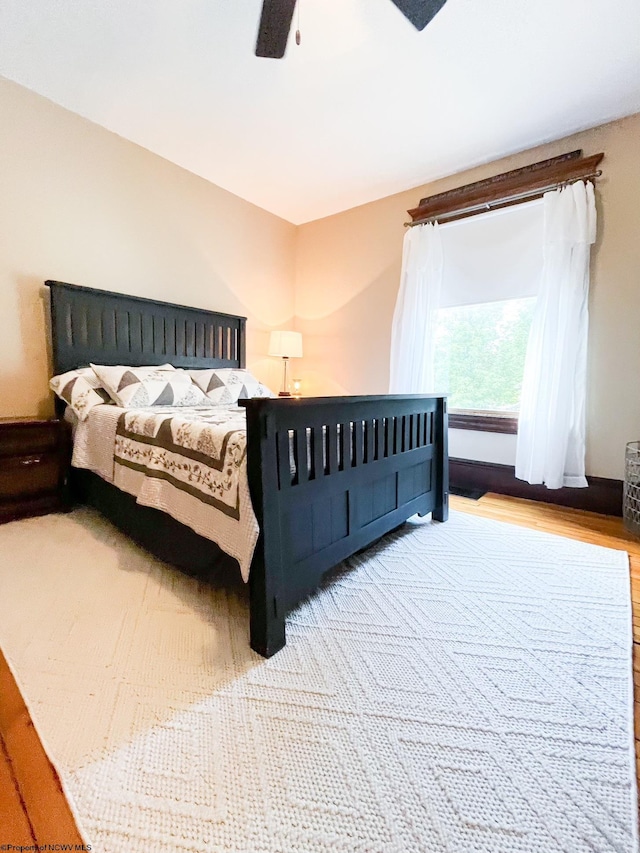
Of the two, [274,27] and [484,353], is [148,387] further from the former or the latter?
[484,353]

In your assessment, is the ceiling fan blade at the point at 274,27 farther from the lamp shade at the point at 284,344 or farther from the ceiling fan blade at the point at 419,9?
the lamp shade at the point at 284,344

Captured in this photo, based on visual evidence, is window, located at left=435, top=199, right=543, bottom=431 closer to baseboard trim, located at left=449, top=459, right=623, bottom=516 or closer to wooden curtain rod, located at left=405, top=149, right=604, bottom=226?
wooden curtain rod, located at left=405, top=149, right=604, bottom=226

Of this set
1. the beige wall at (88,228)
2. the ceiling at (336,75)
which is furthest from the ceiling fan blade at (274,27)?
the beige wall at (88,228)

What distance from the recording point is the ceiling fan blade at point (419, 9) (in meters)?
1.34

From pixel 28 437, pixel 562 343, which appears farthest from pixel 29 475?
pixel 562 343

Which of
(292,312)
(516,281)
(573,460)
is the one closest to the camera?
(573,460)

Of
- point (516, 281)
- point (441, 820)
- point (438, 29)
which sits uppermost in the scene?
point (438, 29)

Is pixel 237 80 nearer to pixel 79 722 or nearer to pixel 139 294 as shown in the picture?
pixel 139 294

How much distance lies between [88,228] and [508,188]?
3.01 meters

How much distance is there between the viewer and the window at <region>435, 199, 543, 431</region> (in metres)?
2.69

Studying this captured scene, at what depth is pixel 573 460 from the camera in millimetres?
2512

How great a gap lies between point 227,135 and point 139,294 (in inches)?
51.3

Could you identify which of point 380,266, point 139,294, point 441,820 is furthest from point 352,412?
point 380,266

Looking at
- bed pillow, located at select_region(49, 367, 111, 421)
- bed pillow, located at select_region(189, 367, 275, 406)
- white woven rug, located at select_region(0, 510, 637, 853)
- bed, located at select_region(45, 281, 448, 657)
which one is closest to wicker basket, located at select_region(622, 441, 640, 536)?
white woven rug, located at select_region(0, 510, 637, 853)
